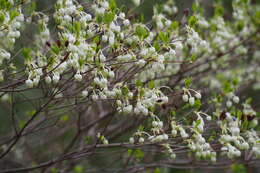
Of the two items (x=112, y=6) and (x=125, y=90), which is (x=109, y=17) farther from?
(x=125, y=90)

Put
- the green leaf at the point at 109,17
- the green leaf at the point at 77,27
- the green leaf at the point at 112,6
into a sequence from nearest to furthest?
the green leaf at the point at 77,27, the green leaf at the point at 109,17, the green leaf at the point at 112,6

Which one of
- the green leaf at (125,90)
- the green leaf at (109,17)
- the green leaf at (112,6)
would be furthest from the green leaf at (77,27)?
the green leaf at (125,90)

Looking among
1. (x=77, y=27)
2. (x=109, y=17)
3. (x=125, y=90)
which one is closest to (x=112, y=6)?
(x=109, y=17)

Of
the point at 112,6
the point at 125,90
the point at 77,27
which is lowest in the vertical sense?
the point at 125,90

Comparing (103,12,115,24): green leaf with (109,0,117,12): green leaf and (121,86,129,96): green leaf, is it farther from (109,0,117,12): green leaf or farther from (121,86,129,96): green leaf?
(121,86,129,96): green leaf

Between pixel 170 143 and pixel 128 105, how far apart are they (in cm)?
64

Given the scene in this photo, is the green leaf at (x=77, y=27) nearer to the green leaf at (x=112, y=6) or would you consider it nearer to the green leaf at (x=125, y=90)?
the green leaf at (x=112, y=6)

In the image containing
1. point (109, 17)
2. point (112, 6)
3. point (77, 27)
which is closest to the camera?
point (77, 27)

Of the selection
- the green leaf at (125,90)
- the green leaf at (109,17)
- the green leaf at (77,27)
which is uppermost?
the green leaf at (109,17)

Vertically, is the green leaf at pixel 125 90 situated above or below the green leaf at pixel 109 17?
below

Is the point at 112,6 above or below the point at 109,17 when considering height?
above

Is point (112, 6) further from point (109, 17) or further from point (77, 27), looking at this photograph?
point (77, 27)

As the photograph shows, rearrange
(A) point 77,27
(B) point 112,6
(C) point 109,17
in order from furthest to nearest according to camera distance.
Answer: (B) point 112,6, (C) point 109,17, (A) point 77,27

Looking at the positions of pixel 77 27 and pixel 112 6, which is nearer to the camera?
pixel 77 27
